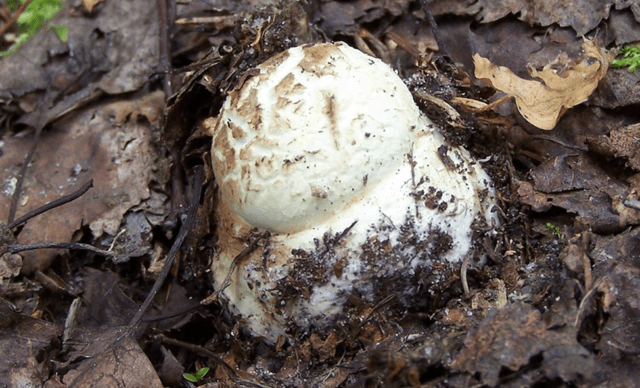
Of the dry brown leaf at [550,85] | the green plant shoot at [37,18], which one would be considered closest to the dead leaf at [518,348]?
the dry brown leaf at [550,85]

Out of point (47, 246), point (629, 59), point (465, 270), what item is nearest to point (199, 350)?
point (47, 246)

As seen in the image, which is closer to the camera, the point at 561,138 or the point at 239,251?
the point at 239,251

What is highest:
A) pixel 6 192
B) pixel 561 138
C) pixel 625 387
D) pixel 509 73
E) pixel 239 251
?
pixel 509 73

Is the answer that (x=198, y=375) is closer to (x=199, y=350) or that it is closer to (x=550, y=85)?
(x=199, y=350)

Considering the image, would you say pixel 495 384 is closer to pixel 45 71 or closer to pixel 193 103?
pixel 193 103

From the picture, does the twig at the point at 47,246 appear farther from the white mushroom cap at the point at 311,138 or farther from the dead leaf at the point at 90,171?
the white mushroom cap at the point at 311,138

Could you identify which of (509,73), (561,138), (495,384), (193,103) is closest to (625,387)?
(495,384)

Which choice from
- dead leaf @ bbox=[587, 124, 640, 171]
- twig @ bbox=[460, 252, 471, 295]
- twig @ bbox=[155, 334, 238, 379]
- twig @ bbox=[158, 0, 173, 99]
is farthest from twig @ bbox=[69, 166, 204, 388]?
dead leaf @ bbox=[587, 124, 640, 171]

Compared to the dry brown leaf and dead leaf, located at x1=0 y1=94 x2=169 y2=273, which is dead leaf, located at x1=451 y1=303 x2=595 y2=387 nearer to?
the dry brown leaf
